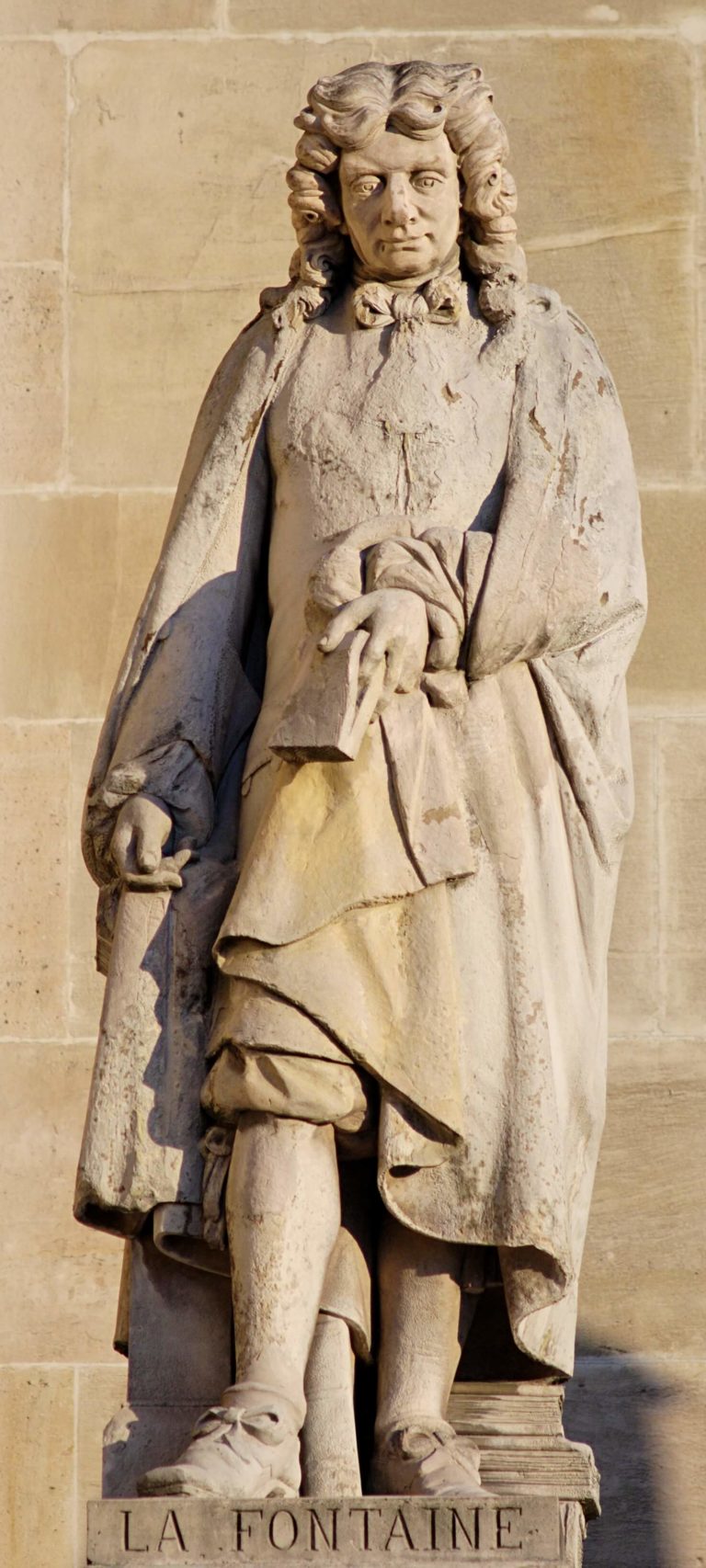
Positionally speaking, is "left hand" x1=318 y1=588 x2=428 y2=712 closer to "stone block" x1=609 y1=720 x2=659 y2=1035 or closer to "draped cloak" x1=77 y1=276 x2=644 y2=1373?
"draped cloak" x1=77 y1=276 x2=644 y2=1373

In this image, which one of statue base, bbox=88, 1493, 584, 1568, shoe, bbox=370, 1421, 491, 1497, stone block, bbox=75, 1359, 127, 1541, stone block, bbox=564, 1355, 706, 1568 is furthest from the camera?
stone block, bbox=75, 1359, 127, 1541

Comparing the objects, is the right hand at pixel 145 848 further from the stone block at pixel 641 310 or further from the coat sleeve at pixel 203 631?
the stone block at pixel 641 310

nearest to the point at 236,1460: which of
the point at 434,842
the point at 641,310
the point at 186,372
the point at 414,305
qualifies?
the point at 434,842

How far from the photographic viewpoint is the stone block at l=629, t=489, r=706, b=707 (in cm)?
834

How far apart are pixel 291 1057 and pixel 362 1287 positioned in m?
0.40

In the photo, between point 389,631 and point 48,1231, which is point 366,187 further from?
point 48,1231

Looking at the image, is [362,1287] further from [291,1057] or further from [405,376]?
[405,376]

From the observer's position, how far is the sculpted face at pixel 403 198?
661 centimetres

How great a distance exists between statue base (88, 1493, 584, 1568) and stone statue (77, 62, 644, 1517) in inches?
2.3

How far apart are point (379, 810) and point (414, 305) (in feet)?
2.86

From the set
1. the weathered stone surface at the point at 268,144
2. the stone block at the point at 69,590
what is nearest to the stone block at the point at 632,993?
the stone block at the point at 69,590

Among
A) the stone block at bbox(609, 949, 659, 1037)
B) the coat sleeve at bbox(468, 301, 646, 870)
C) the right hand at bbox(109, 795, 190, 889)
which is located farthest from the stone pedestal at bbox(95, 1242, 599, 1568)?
the stone block at bbox(609, 949, 659, 1037)

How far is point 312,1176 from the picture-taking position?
6.23 m

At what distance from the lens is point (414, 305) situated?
6672 mm
